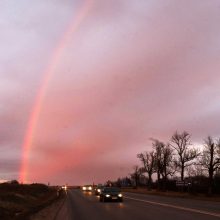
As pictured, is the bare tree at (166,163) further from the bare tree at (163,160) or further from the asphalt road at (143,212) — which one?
the asphalt road at (143,212)

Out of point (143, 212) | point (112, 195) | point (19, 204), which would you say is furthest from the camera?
point (112, 195)

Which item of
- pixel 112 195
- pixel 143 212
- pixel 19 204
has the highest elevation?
pixel 112 195

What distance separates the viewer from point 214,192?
261ft

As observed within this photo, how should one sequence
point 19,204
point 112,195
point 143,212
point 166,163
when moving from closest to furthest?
point 143,212 → point 19,204 → point 112,195 → point 166,163

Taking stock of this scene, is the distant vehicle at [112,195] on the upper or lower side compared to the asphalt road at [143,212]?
upper

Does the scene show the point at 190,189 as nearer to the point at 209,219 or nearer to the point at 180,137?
the point at 180,137

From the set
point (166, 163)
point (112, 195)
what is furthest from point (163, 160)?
point (112, 195)

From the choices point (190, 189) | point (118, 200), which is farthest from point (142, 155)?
point (118, 200)

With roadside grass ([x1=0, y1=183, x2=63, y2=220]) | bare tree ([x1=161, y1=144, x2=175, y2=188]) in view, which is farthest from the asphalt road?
bare tree ([x1=161, y1=144, x2=175, y2=188])

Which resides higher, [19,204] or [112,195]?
[112,195]

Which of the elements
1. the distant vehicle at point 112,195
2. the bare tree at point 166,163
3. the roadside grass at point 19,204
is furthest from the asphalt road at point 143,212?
the bare tree at point 166,163

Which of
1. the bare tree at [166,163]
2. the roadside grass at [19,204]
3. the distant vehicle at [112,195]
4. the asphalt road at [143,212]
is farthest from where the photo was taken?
the bare tree at [166,163]

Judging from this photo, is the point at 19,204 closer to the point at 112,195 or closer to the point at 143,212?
the point at 112,195

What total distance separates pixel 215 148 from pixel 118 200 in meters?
38.5
